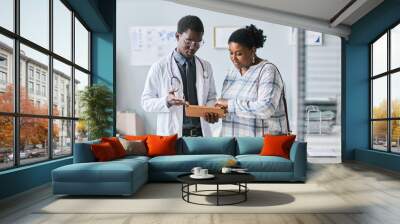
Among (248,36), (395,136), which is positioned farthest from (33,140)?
(395,136)

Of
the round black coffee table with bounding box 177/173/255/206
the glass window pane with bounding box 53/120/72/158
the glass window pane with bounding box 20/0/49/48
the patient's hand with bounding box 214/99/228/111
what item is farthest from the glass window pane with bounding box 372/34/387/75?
the glass window pane with bounding box 20/0/49/48

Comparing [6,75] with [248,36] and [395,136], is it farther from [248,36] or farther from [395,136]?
[395,136]

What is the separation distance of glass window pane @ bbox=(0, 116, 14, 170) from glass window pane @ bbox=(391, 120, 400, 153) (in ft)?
23.5

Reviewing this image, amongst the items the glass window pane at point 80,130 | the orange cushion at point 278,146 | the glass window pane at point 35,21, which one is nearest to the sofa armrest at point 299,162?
the orange cushion at point 278,146

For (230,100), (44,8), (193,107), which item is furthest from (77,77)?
(230,100)

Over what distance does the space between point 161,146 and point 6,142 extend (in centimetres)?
256

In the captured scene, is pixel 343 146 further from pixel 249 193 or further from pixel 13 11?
pixel 13 11

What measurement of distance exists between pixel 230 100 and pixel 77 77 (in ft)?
10.5

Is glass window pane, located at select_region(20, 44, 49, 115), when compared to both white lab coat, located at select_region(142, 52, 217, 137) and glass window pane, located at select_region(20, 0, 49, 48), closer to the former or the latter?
glass window pane, located at select_region(20, 0, 49, 48)

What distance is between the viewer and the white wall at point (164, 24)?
30.4 ft

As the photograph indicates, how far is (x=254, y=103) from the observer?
8656 millimetres

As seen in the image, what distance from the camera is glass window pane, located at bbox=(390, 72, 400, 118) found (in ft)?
27.8

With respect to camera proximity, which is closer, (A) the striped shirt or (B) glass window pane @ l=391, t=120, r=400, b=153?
(B) glass window pane @ l=391, t=120, r=400, b=153

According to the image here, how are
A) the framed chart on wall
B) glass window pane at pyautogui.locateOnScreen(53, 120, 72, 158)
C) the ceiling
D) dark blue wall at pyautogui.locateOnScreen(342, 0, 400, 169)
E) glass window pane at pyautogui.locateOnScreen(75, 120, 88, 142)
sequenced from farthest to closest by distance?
dark blue wall at pyautogui.locateOnScreen(342, 0, 400, 169) < the framed chart on wall < the ceiling < glass window pane at pyautogui.locateOnScreen(75, 120, 88, 142) < glass window pane at pyautogui.locateOnScreen(53, 120, 72, 158)
